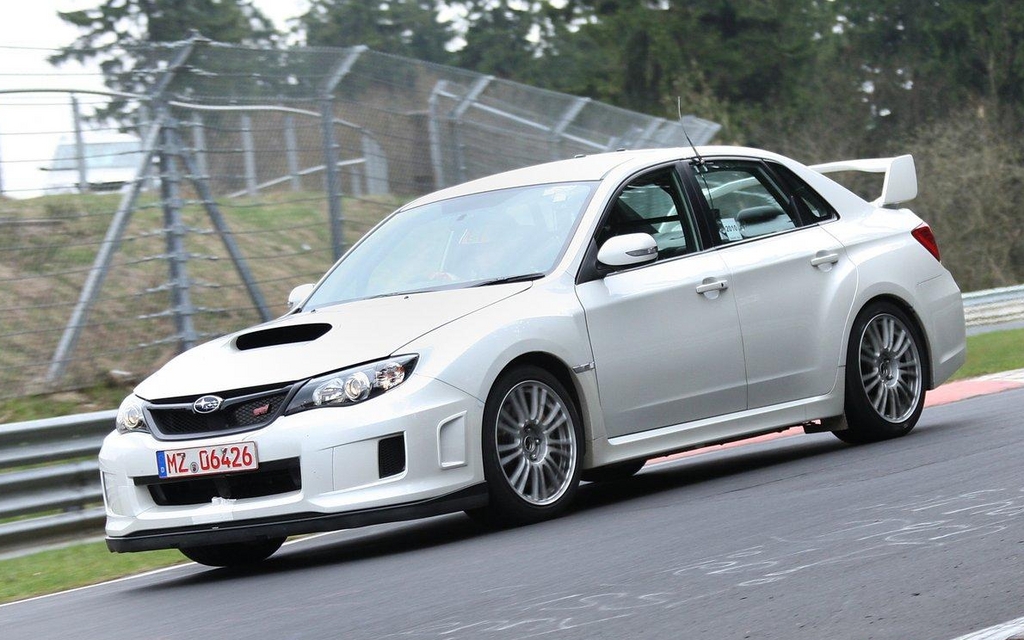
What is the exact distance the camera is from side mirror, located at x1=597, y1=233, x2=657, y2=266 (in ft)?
23.8

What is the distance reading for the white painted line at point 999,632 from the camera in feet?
13.7

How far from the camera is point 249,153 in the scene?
12852 millimetres

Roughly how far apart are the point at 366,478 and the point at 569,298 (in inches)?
55.5

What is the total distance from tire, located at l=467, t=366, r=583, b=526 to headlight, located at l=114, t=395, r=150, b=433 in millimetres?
1491

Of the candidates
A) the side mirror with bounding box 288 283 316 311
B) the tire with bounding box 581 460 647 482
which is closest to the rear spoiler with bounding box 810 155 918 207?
the tire with bounding box 581 460 647 482

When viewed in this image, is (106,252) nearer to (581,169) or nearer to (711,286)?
(581,169)

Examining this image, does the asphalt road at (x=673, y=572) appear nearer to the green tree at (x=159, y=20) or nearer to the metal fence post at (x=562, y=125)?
the metal fence post at (x=562, y=125)

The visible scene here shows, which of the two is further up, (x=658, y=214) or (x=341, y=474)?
(x=658, y=214)

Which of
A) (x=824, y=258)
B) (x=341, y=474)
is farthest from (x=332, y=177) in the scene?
(x=341, y=474)

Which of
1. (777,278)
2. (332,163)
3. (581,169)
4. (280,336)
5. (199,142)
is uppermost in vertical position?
(199,142)

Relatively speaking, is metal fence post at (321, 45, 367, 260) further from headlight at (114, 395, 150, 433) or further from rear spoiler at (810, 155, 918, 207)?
headlight at (114, 395, 150, 433)

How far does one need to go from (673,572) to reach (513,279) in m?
2.18

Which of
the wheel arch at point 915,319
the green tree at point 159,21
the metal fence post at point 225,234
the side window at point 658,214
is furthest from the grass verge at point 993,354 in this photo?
the green tree at point 159,21

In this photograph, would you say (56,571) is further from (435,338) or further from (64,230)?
(64,230)
